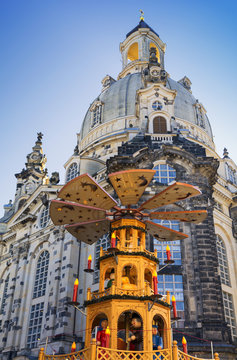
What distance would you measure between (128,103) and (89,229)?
34.0 meters

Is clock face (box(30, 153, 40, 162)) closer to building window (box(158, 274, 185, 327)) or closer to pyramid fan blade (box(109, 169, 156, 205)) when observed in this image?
building window (box(158, 274, 185, 327))

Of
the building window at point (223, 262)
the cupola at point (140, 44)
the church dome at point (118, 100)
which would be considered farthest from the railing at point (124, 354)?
the cupola at point (140, 44)

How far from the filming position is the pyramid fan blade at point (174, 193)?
527 inches

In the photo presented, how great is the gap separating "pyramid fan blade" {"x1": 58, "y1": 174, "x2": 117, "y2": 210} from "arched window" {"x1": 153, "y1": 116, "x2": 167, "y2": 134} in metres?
20.2

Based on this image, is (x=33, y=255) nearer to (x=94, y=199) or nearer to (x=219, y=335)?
(x=219, y=335)

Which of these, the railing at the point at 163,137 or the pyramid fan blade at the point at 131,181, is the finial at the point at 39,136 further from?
the pyramid fan blade at the point at 131,181

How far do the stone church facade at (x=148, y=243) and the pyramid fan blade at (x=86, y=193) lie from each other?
10742mm

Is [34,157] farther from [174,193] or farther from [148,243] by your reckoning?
[174,193]

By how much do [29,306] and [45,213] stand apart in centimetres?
933

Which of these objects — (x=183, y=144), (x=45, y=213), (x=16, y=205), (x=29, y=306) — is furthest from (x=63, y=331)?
(x=16, y=205)

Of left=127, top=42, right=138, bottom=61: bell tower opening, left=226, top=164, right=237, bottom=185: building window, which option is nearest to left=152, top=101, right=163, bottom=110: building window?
left=226, top=164, right=237, bottom=185: building window

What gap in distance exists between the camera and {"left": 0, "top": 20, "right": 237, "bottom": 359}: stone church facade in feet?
80.5

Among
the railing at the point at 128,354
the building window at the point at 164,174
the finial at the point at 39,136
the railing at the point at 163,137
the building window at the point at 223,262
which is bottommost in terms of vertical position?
the railing at the point at 128,354

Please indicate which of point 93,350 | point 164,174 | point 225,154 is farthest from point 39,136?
point 93,350
